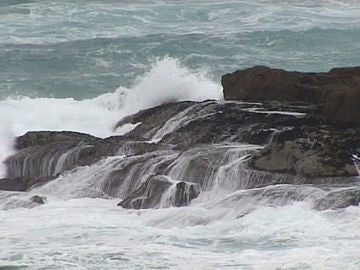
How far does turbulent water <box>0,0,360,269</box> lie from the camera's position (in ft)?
29.3

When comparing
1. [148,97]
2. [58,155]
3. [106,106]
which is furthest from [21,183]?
[106,106]

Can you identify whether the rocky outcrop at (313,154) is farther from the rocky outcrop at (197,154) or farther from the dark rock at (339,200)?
the dark rock at (339,200)

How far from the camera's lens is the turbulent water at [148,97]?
895 cm

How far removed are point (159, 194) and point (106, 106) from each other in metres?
6.87

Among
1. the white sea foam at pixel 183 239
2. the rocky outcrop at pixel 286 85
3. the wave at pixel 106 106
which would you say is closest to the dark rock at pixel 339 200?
the white sea foam at pixel 183 239

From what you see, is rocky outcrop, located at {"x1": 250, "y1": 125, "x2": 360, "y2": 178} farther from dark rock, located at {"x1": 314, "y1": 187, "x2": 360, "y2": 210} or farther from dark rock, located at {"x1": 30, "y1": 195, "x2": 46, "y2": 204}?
Result: dark rock, located at {"x1": 30, "y1": 195, "x2": 46, "y2": 204}

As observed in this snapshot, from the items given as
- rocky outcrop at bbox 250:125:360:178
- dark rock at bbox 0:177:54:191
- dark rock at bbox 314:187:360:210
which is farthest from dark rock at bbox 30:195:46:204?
dark rock at bbox 314:187:360:210

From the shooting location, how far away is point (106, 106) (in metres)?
17.6

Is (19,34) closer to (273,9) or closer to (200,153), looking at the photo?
(273,9)

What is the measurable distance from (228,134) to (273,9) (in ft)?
72.7

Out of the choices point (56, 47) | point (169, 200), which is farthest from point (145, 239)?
point (56, 47)

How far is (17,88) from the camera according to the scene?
70.3ft

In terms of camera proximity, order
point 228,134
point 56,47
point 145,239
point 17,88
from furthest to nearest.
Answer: point 56,47 → point 17,88 → point 228,134 → point 145,239

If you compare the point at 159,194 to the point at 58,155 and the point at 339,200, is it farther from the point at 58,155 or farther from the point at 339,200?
the point at 58,155
